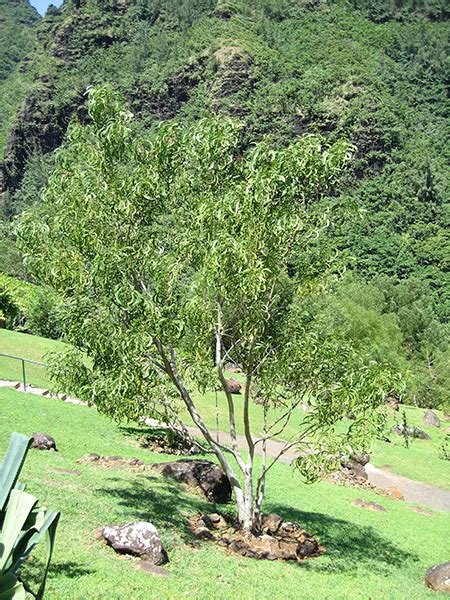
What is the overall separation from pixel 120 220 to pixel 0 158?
139m

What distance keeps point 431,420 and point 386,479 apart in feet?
53.9

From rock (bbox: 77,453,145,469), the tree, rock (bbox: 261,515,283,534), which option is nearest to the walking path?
rock (bbox: 77,453,145,469)

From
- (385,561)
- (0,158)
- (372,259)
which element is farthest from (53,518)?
(0,158)

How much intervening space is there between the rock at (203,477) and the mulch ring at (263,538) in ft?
5.22

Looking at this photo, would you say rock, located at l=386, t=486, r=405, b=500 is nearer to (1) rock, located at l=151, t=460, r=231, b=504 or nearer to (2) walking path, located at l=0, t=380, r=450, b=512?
(2) walking path, located at l=0, t=380, r=450, b=512

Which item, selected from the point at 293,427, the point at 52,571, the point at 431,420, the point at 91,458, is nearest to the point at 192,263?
the point at 52,571

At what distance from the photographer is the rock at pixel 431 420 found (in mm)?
37781

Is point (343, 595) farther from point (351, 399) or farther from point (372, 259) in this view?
point (372, 259)

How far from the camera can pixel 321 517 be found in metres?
15.0

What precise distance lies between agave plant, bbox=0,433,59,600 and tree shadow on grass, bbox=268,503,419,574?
7.78 m

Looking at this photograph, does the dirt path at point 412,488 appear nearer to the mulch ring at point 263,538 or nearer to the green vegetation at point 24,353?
the mulch ring at point 263,538

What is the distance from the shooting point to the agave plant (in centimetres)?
384

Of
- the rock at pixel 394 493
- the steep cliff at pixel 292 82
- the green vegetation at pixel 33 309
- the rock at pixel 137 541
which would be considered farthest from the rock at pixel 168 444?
the steep cliff at pixel 292 82

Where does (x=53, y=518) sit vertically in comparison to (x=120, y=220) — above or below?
below
